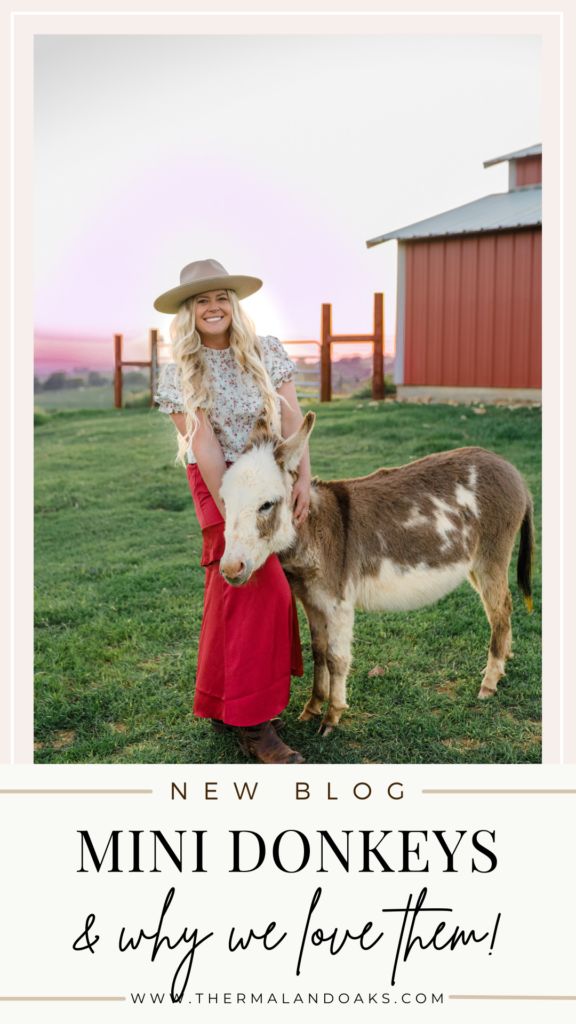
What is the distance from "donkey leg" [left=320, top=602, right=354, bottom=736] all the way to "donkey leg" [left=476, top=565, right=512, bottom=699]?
97 cm

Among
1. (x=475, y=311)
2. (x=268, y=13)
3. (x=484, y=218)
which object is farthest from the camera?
(x=484, y=218)

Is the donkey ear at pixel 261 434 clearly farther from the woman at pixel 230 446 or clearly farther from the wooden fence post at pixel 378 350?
the wooden fence post at pixel 378 350

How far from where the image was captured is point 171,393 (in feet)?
12.6

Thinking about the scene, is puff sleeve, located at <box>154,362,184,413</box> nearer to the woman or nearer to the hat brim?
the woman

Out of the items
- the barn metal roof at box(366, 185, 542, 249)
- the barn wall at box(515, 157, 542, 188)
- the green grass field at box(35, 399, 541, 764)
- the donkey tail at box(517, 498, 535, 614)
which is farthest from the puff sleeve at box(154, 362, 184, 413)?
the barn wall at box(515, 157, 542, 188)

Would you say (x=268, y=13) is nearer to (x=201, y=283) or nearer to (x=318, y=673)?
(x=201, y=283)

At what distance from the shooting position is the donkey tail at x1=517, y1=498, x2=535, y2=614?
16.1ft

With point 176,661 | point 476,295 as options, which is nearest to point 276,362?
point 176,661

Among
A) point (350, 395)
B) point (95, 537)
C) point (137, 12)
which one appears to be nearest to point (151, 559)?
point (95, 537)

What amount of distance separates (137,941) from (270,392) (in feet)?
8.50

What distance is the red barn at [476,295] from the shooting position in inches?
478

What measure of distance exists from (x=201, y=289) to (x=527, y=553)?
2765 mm

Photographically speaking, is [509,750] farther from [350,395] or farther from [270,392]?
[350,395]

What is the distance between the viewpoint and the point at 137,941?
2.93 m
